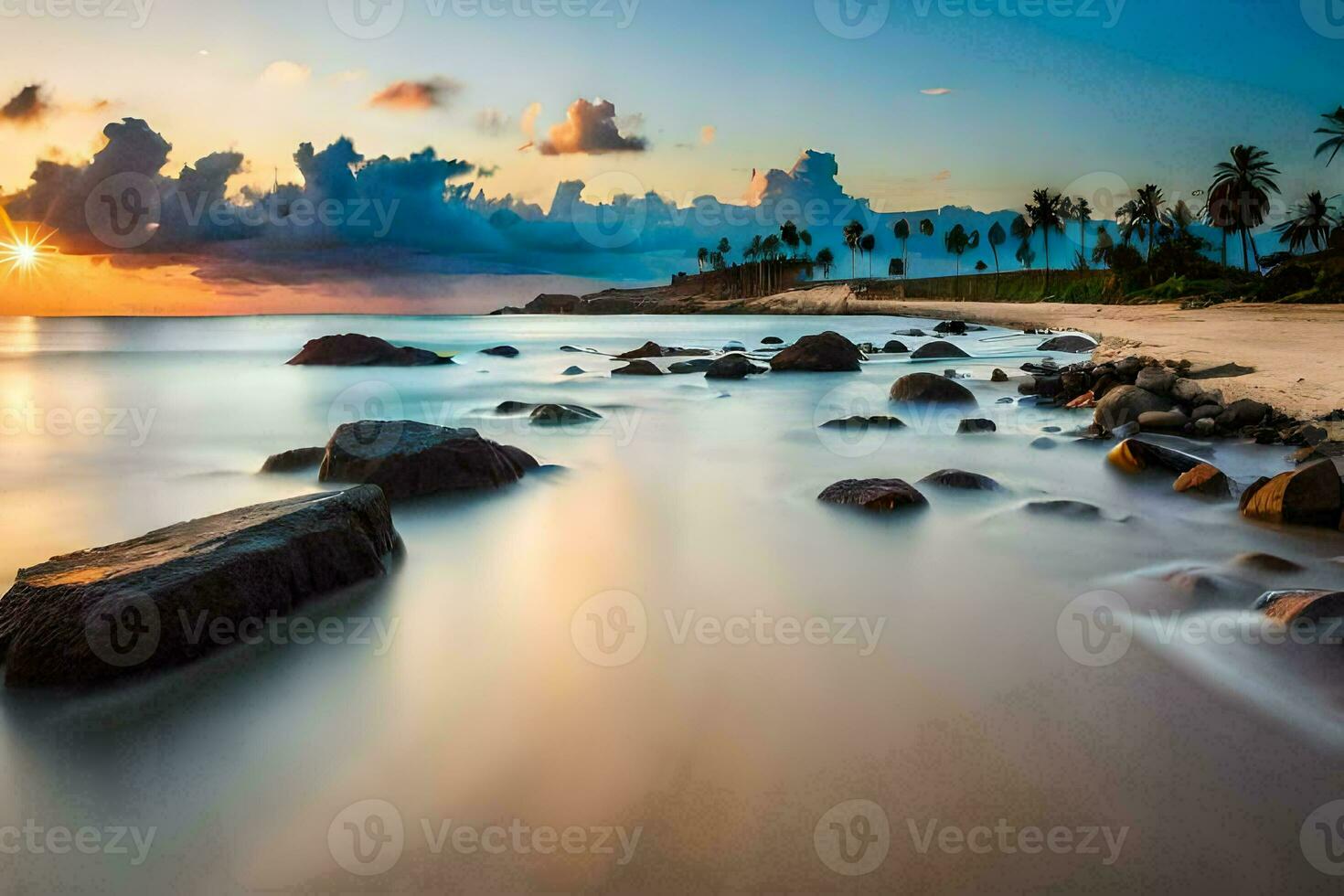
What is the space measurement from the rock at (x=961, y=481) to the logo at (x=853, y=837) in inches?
219

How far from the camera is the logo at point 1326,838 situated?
266 centimetres

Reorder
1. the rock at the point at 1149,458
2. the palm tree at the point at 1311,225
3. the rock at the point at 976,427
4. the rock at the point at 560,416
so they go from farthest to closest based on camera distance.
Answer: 1. the palm tree at the point at 1311,225
2. the rock at the point at 560,416
3. the rock at the point at 976,427
4. the rock at the point at 1149,458

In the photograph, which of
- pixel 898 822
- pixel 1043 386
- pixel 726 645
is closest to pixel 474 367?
pixel 1043 386

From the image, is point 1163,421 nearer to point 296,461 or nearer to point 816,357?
point 296,461

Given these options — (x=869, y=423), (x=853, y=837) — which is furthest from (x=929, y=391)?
(x=853, y=837)

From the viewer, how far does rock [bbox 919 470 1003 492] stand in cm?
812

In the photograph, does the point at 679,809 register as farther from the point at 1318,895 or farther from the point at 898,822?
the point at 1318,895

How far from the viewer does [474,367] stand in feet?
96.2

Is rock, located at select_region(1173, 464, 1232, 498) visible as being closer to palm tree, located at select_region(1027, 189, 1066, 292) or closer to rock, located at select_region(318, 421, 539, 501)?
rock, located at select_region(318, 421, 539, 501)

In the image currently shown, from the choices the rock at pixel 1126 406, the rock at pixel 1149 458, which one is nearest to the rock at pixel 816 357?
the rock at pixel 1126 406

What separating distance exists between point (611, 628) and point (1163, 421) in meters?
9.56

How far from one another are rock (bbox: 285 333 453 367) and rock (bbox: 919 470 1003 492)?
23602mm

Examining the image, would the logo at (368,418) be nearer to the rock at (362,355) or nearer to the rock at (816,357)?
the rock at (362,355)

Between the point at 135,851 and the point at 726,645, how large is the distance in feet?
9.51
